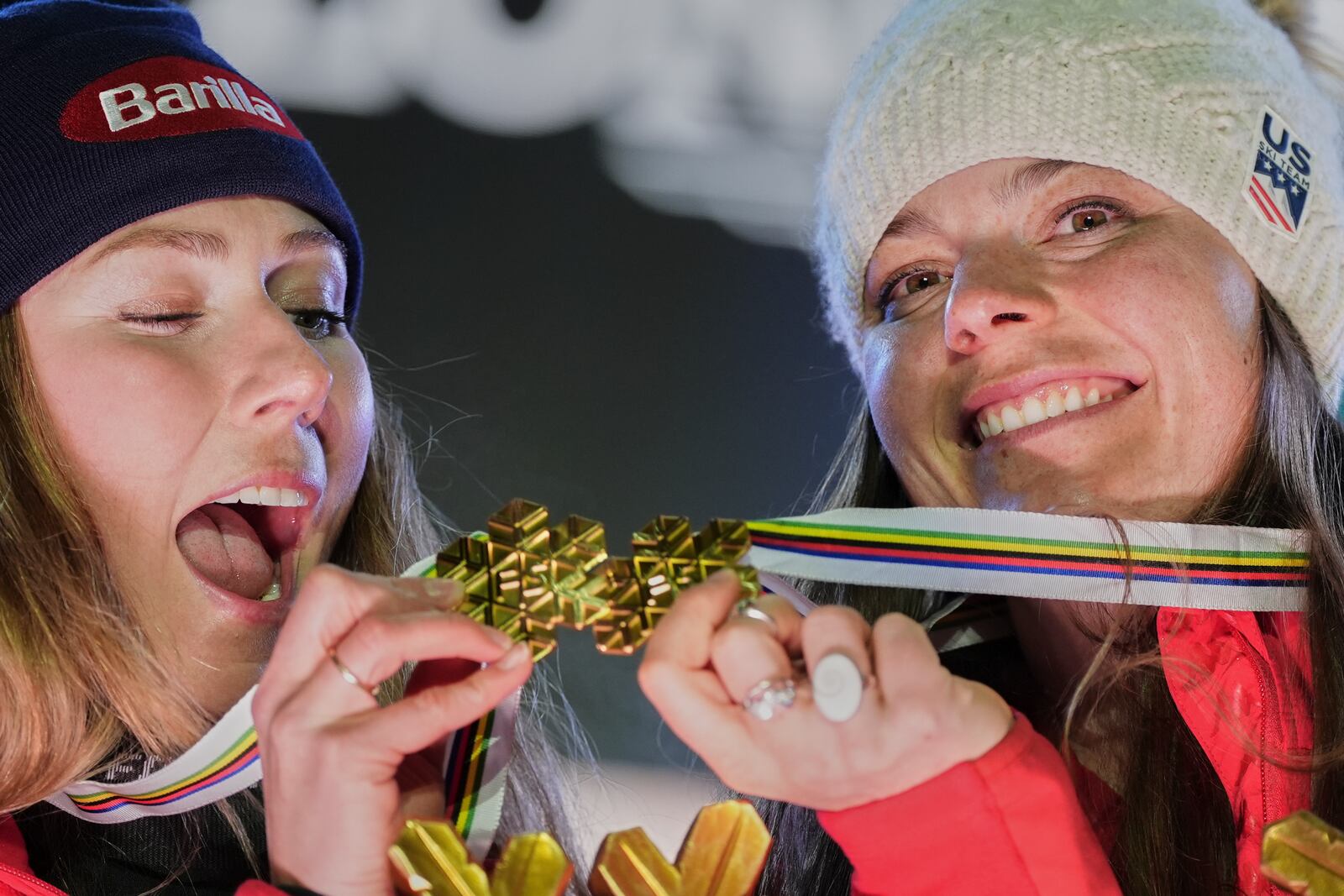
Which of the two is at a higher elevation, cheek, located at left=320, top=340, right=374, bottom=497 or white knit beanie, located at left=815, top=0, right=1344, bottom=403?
white knit beanie, located at left=815, top=0, right=1344, bottom=403

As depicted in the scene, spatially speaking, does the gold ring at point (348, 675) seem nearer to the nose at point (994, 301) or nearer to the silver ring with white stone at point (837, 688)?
the silver ring with white stone at point (837, 688)

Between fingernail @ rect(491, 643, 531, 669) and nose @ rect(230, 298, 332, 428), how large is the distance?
45 centimetres

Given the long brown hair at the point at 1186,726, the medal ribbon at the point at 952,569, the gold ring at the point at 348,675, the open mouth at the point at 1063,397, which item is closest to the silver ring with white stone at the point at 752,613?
the medal ribbon at the point at 952,569

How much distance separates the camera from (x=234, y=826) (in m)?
1.32

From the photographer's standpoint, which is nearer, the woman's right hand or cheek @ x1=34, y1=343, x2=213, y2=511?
the woman's right hand

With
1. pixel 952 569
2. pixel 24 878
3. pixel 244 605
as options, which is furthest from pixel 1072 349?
pixel 24 878

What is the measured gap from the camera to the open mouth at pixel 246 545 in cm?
136

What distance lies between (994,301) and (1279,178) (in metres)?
0.35

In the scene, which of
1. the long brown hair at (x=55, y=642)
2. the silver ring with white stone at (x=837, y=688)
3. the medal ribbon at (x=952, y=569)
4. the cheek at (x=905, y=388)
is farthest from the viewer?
the cheek at (x=905, y=388)

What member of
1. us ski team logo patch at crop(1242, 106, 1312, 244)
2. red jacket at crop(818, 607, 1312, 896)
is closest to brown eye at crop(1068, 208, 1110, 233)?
us ski team logo patch at crop(1242, 106, 1312, 244)

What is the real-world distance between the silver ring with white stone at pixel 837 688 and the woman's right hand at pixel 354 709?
0.19 meters

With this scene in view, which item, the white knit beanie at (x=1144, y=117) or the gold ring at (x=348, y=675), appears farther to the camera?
the white knit beanie at (x=1144, y=117)

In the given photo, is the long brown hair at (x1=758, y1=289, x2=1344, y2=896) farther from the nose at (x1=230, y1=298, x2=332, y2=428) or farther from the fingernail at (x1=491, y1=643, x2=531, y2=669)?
the nose at (x1=230, y1=298, x2=332, y2=428)

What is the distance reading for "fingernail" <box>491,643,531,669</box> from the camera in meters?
Result: 0.93
